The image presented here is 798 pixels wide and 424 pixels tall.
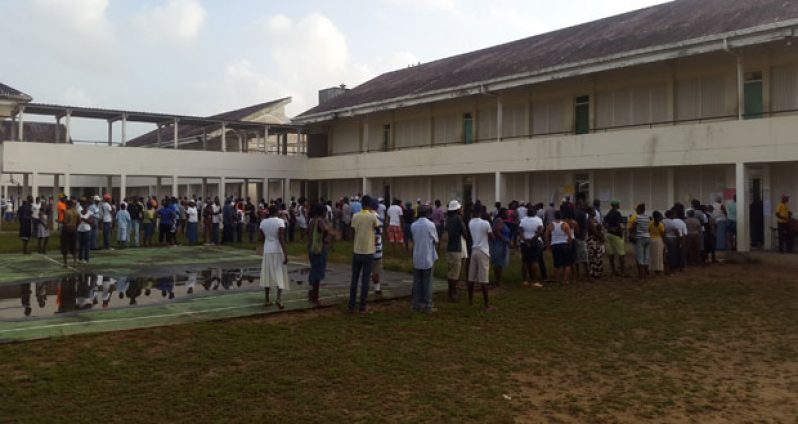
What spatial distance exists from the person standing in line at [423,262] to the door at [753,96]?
12.3 meters

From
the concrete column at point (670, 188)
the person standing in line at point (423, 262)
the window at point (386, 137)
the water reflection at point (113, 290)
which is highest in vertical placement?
the window at point (386, 137)

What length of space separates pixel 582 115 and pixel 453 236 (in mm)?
13409

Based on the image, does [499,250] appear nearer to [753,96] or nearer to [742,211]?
[742,211]

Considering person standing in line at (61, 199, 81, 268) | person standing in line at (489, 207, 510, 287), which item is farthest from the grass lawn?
person standing in line at (61, 199, 81, 268)

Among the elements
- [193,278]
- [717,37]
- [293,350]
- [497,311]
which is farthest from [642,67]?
[293,350]

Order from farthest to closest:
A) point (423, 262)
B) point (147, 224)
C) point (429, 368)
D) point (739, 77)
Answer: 1. point (147, 224)
2. point (739, 77)
3. point (423, 262)
4. point (429, 368)

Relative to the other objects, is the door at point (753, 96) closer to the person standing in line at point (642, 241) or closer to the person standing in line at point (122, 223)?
the person standing in line at point (642, 241)

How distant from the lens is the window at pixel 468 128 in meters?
25.0

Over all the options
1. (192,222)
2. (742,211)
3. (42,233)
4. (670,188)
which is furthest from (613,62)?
(42,233)

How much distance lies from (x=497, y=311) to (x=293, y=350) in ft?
11.9

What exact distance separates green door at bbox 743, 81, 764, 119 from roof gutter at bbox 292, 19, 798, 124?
5.98 ft

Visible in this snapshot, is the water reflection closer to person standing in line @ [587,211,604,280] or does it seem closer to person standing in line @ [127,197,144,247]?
person standing in line @ [587,211,604,280]

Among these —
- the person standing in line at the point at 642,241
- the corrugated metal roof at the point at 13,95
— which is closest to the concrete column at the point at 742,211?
the person standing in line at the point at 642,241

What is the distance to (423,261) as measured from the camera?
8.98m
